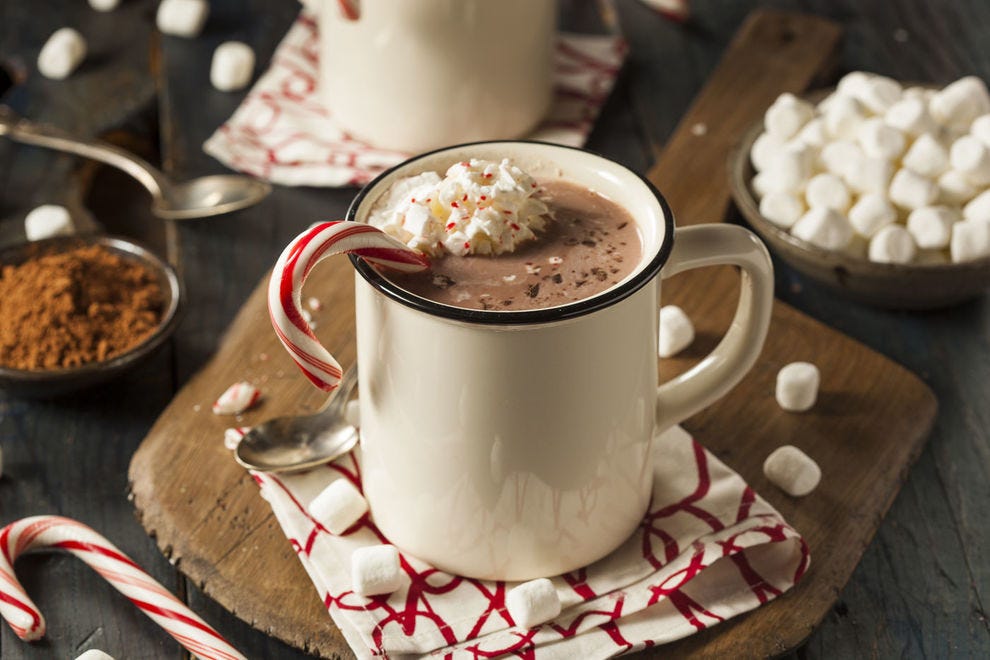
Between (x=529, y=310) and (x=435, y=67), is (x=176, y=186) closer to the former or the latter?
(x=435, y=67)

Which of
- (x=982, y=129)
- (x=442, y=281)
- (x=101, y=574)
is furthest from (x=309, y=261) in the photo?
(x=982, y=129)

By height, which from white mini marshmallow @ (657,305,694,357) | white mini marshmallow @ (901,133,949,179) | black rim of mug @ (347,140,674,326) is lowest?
white mini marshmallow @ (657,305,694,357)

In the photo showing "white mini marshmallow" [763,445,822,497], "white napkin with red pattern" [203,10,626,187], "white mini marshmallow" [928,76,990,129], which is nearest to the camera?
"white mini marshmallow" [763,445,822,497]

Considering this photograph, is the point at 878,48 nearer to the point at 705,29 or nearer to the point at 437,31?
the point at 705,29

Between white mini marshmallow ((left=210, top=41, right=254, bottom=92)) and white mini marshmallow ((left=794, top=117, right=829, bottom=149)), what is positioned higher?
white mini marshmallow ((left=794, top=117, right=829, bottom=149))

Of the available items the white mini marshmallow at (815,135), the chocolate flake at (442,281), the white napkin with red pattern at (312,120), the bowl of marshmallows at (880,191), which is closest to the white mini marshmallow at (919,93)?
the bowl of marshmallows at (880,191)

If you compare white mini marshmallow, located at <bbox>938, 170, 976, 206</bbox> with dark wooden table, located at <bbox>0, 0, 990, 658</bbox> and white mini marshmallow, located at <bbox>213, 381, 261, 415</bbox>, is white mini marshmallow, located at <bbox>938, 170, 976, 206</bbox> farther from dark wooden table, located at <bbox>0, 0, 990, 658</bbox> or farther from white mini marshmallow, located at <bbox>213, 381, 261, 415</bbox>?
white mini marshmallow, located at <bbox>213, 381, 261, 415</bbox>

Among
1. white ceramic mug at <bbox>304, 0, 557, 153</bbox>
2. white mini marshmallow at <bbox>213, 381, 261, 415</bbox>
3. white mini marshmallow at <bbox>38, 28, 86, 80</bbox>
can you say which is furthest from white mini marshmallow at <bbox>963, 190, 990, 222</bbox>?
white mini marshmallow at <bbox>38, 28, 86, 80</bbox>

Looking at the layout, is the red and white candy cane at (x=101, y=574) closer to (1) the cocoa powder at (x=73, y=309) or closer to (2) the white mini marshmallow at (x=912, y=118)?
(1) the cocoa powder at (x=73, y=309)
